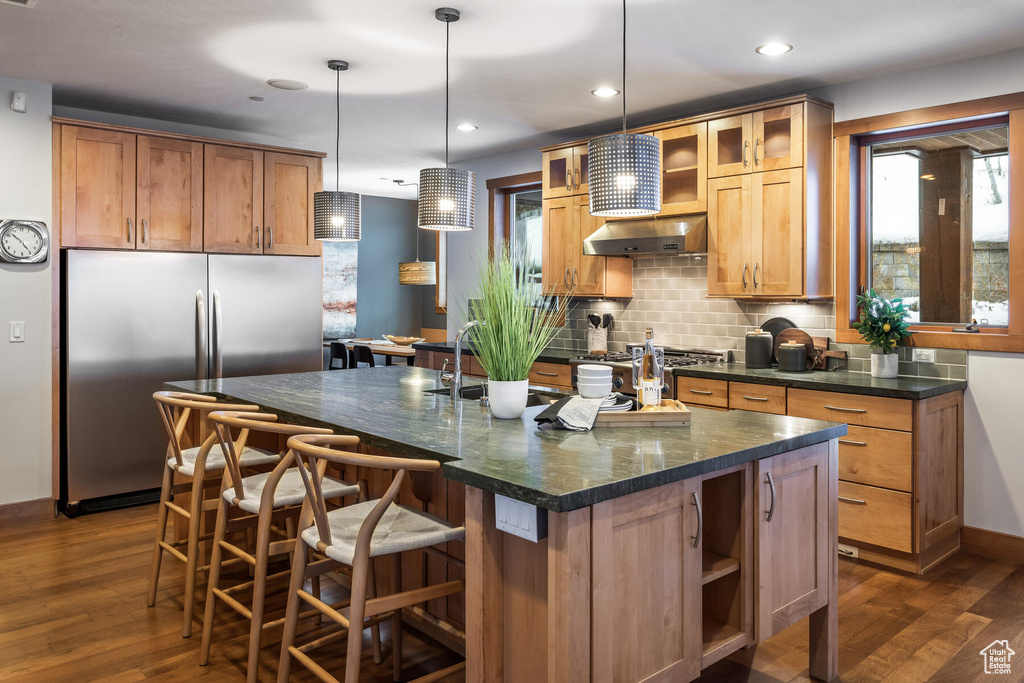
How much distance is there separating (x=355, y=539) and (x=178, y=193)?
3716 millimetres

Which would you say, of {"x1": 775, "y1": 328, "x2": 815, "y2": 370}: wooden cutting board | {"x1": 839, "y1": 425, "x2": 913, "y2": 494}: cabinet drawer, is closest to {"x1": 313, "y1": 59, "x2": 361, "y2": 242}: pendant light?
{"x1": 775, "y1": 328, "x2": 815, "y2": 370}: wooden cutting board

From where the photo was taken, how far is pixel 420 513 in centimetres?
236

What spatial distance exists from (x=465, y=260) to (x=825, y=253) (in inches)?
137

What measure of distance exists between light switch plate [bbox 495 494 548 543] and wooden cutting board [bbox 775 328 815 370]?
9.83 feet

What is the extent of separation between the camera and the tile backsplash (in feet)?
14.1

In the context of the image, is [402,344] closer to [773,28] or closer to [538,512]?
[773,28]

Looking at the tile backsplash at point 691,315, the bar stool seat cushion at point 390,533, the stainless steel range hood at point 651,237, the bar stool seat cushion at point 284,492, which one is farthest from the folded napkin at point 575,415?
the tile backsplash at point 691,315

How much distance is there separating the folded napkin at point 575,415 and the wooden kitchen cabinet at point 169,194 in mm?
3506

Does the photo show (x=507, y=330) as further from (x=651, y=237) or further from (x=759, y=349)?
(x=651, y=237)

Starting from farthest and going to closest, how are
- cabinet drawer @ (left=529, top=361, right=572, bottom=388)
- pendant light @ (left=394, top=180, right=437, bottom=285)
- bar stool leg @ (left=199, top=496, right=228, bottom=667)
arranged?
pendant light @ (left=394, top=180, right=437, bottom=285) < cabinet drawer @ (left=529, top=361, right=572, bottom=388) < bar stool leg @ (left=199, top=496, right=228, bottom=667)

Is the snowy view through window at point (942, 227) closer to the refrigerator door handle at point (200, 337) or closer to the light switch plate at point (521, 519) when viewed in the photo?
the light switch plate at point (521, 519)

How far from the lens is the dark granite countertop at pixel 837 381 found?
11.7ft

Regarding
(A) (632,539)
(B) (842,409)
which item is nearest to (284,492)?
(A) (632,539)

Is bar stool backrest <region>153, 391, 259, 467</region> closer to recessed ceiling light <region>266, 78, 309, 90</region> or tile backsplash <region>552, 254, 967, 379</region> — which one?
recessed ceiling light <region>266, 78, 309, 90</region>
